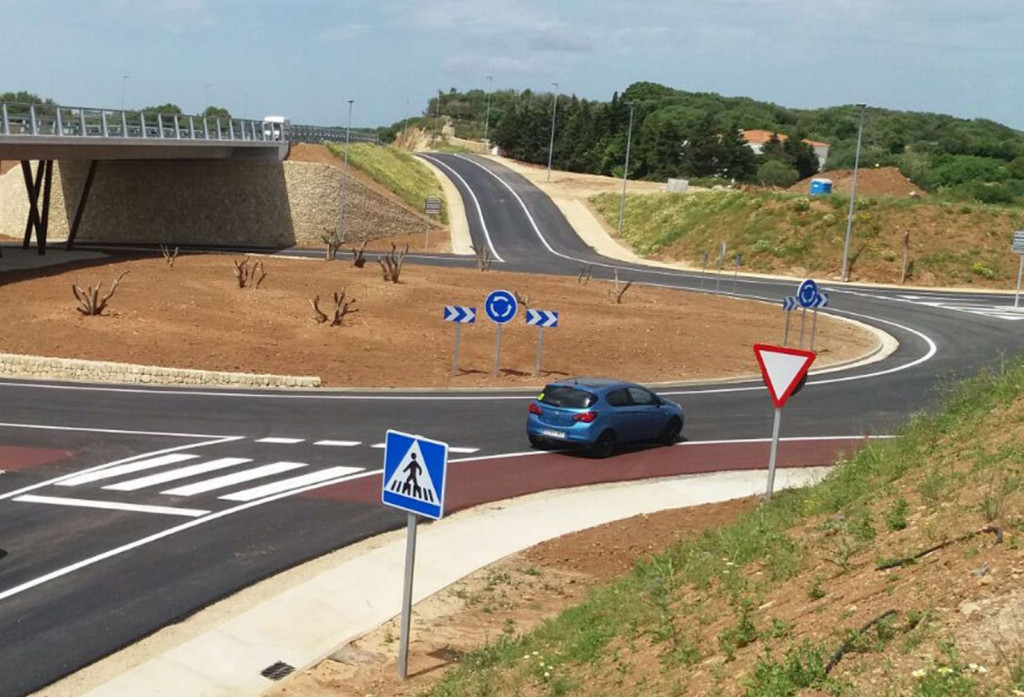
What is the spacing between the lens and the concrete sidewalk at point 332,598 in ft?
38.2

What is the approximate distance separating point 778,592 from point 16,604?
8737 mm

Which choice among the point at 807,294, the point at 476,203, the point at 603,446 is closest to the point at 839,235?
the point at 476,203

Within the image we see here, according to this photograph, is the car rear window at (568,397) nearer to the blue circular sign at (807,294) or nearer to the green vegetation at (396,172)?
the blue circular sign at (807,294)

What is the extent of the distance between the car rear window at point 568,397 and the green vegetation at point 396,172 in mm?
60673

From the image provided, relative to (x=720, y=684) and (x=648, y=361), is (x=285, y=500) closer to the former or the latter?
(x=720, y=684)

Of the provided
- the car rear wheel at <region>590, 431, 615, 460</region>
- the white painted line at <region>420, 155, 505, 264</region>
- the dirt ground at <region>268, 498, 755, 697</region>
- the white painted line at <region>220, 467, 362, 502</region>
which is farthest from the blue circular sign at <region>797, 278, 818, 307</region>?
the white painted line at <region>420, 155, 505, 264</region>

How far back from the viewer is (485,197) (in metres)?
94.8

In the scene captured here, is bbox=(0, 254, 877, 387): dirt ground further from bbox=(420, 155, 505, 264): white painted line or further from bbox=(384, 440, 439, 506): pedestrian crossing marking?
bbox=(420, 155, 505, 264): white painted line

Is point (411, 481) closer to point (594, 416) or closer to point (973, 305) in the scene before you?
point (594, 416)

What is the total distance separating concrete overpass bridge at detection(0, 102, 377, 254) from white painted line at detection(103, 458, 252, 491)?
26132 mm

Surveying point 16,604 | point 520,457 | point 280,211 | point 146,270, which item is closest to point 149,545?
point 16,604

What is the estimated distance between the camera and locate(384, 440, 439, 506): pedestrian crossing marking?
11.2 m

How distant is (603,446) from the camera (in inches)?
911

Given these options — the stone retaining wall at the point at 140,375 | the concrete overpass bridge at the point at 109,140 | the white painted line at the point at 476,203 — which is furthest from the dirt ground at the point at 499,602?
the white painted line at the point at 476,203
